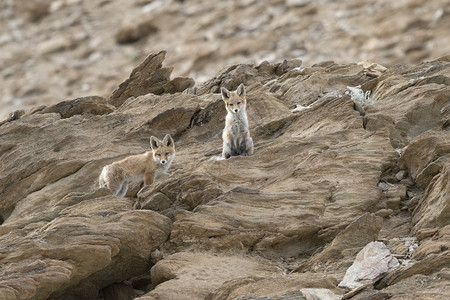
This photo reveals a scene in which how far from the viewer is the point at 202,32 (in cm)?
7531

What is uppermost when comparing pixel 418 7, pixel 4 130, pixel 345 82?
pixel 4 130

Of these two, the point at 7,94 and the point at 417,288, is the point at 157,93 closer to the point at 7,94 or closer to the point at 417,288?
the point at 417,288

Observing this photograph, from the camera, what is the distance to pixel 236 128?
23578 mm

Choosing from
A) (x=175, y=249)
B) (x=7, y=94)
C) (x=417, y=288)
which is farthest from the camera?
(x=7, y=94)

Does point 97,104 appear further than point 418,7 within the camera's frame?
No

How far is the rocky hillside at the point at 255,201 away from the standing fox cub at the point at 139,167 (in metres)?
0.39

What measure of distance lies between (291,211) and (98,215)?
334cm

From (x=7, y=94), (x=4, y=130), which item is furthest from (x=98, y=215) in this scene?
(x=7, y=94)

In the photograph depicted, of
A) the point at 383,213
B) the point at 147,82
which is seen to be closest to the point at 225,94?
the point at 147,82

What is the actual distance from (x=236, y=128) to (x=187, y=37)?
2017 inches

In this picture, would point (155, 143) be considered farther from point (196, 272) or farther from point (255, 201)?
point (196, 272)

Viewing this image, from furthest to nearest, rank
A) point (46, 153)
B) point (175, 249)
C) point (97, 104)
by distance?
point (97, 104) < point (46, 153) < point (175, 249)

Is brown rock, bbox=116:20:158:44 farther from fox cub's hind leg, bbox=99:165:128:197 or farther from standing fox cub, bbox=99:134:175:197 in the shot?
fox cub's hind leg, bbox=99:165:128:197

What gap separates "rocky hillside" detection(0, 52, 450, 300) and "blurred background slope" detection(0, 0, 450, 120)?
3358 centimetres
